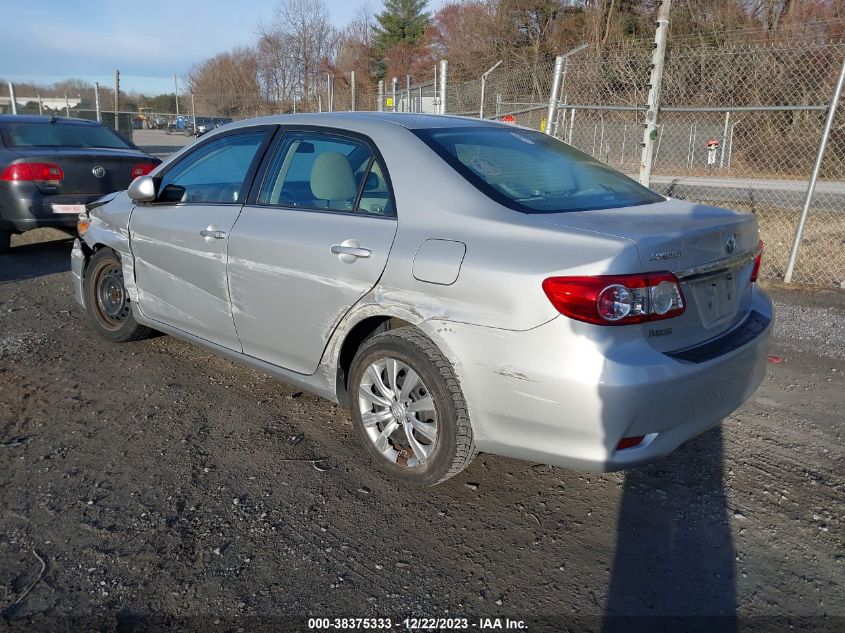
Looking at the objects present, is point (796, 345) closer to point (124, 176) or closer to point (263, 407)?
point (263, 407)

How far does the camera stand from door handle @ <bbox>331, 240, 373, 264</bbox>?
10.3 ft

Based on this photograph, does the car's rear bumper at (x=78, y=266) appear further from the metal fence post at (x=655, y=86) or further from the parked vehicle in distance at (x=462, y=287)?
the metal fence post at (x=655, y=86)

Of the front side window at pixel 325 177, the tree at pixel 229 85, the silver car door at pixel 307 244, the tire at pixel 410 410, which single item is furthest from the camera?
the tree at pixel 229 85

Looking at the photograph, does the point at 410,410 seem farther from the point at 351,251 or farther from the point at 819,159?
the point at 819,159

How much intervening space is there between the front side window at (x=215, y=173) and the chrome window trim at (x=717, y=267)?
2.39 metres

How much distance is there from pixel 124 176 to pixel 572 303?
692 cm

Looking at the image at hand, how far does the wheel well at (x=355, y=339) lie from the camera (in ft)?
10.7

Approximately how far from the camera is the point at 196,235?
157 inches

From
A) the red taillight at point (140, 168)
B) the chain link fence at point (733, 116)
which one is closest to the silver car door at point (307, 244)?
the red taillight at point (140, 168)

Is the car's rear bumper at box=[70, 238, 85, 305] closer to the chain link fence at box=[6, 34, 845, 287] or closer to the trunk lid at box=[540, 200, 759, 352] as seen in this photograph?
the trunk lid at box=[540, 200, 759, 352]

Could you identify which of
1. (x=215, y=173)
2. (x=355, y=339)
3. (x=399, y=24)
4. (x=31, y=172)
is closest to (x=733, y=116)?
(x=31, y=172)

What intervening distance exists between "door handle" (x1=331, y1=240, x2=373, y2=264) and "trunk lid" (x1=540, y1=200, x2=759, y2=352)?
839 millimetres

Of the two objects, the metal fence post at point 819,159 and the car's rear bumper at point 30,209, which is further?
the car's rear bumper at point 30,209

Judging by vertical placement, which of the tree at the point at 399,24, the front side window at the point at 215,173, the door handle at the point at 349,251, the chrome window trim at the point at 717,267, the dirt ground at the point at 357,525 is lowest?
the dirt ground at the point at 357,525
